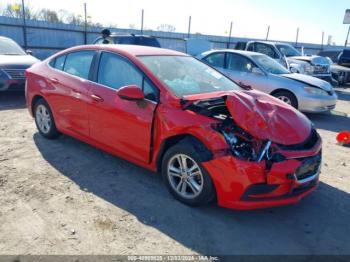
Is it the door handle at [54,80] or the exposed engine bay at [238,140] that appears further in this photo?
the door handle at [54,80]

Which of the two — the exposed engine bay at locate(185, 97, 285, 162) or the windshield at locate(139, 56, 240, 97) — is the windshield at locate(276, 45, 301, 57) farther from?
the exposed engine bay at locate(185, 97, 285, 162)

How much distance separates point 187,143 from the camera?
344 cm

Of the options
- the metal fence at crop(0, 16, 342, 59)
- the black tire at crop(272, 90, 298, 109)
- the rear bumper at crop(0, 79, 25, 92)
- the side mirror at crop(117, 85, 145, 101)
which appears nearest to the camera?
the side mirror at crop(117, 85, 145, 101)

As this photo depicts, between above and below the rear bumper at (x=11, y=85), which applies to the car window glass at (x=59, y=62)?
above

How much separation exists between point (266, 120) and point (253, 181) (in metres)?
0.69

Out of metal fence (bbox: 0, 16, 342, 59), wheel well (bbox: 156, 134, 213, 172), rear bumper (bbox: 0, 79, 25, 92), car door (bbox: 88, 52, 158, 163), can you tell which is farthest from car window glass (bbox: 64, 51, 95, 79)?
metal fence (bbox: 0, 16, 342, 59)

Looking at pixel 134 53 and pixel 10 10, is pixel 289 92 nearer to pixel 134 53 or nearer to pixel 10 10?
pixel 134 53

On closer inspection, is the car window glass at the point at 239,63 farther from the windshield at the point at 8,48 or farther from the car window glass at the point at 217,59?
the windshield at the point at 8,48

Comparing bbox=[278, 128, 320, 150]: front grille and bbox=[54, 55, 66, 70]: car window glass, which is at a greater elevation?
bbox=[54, 55, 66, 70]: car window glass

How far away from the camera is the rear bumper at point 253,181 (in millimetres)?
3102

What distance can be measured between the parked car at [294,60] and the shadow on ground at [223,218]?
28.4 feet

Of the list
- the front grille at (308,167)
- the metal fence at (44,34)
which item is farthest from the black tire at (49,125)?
the metal fence at (44,34)

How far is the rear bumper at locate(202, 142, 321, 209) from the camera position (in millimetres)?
3102

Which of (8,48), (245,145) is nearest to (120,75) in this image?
(245,145)
